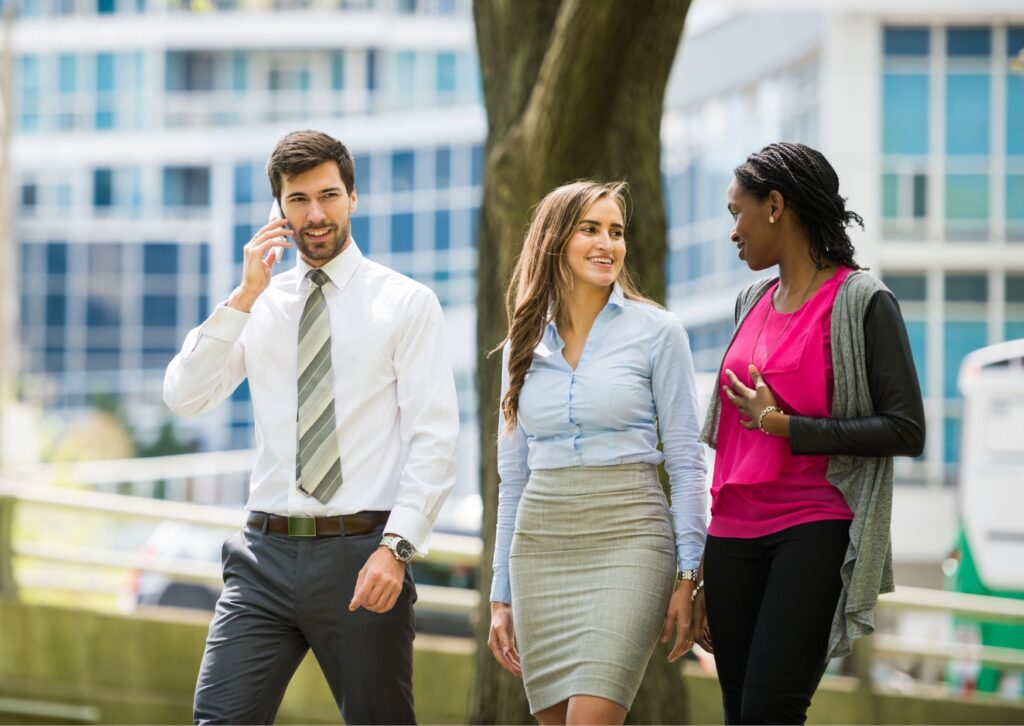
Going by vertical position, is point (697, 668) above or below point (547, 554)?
below

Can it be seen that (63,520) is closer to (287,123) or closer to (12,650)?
(12,650)

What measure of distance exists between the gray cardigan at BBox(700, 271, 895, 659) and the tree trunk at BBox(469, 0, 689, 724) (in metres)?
1.96

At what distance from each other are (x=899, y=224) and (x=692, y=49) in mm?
6065

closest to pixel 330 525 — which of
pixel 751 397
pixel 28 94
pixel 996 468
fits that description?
pixel 751 397

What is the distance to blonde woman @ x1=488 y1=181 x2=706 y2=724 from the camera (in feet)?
14.2

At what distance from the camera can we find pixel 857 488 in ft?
13.5

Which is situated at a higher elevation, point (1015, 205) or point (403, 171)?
point (403, 171)

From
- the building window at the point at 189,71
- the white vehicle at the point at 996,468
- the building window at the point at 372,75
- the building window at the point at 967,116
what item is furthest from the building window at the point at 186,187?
the white vehicle at the point at 996,468

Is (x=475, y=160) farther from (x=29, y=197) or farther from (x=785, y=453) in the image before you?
(x=785, y=453)

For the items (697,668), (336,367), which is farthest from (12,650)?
(336,367)

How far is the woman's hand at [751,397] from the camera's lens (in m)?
4.18

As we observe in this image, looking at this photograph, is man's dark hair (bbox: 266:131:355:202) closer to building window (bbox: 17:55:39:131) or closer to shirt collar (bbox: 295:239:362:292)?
shirt collar (bbox: 295:239:362:292)

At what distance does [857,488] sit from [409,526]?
1155mm

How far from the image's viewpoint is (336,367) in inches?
175
